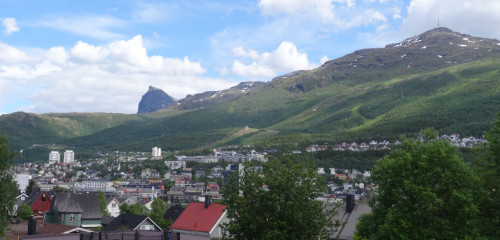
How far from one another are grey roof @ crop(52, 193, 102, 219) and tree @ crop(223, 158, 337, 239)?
37.4 metres

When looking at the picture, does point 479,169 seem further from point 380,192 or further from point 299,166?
point 299,166

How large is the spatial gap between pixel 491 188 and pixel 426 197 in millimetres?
3649

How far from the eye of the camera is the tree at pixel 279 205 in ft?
73.6

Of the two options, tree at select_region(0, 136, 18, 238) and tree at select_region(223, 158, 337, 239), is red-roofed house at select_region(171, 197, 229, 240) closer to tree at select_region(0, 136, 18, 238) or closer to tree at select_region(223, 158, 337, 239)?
tree at select_region(0, 136, 18, 238)

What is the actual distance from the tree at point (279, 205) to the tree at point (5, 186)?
43.8 feet

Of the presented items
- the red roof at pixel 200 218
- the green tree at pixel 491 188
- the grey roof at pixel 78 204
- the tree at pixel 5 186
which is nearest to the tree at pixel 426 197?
the green tree at pixel 491 188

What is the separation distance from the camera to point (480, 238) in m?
18.7

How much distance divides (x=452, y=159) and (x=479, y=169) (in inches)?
110

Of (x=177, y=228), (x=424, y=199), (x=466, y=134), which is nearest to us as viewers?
(x=424, y=199)

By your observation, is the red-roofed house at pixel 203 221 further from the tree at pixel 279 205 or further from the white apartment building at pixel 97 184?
the white apartment building at pixel 97 184

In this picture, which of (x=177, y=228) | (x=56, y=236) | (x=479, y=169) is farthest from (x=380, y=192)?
(x=177, y=228)

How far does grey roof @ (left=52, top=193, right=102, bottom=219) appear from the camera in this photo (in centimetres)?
5556

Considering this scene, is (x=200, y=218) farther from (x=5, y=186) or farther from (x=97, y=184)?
(x=97, y=184)

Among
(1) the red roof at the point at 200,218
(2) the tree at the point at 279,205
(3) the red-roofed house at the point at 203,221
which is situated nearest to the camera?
(2) the tree at the point at 279,205
